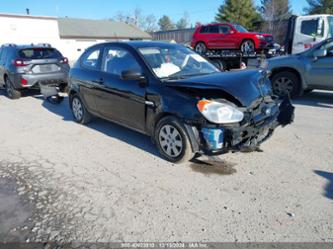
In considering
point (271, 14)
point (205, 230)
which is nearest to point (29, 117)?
point (205, 230)

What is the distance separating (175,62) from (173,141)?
1.45m

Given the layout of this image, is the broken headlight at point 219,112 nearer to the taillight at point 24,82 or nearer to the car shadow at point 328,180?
the car shadow at point 328,180

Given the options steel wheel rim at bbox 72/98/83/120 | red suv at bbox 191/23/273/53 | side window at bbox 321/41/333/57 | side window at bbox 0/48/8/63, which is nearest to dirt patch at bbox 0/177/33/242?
steel wheel rim at bbox 72/98/83/120

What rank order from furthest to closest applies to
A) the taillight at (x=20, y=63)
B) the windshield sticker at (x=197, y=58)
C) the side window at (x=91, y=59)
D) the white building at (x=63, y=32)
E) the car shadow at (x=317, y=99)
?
the white building at (x=63, y=32), the taillight at (x=20, y=63), the car shadow at (x=317, y=99), the side window at (x=91, y=59), the windshield sticker at (x=197, y=58)

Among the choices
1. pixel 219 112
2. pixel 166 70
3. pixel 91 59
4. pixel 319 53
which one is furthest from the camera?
pixel 319 53

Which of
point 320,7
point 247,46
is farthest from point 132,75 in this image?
point 320,7

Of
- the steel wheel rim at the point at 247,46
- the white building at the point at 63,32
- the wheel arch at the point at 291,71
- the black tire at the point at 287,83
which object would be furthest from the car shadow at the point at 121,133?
the white building at the point at 63,32

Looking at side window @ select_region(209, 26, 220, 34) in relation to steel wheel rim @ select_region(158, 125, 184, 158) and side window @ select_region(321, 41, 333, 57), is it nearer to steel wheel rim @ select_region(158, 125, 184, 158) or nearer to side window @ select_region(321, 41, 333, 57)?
side window @ select_region(321, 41, 333, 57)

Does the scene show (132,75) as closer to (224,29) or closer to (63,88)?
(63,88)

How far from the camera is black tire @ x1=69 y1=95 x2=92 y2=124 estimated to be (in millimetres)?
6066

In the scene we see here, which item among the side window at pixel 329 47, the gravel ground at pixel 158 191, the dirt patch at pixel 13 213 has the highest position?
the side window at pixel 329 47

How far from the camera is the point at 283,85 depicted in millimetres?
7828

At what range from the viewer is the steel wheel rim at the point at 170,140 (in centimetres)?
392

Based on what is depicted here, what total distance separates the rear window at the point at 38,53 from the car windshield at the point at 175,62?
5.45 metres
